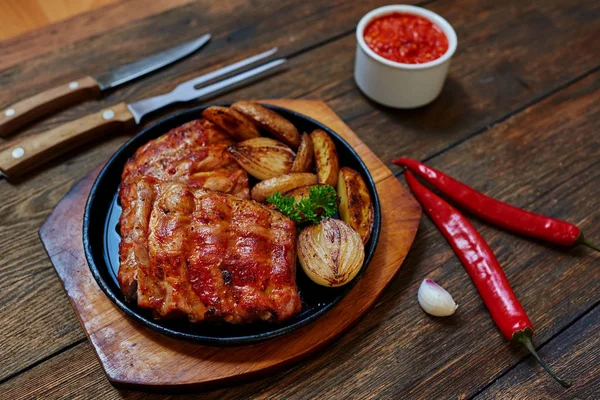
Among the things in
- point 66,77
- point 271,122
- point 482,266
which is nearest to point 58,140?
point 66,77

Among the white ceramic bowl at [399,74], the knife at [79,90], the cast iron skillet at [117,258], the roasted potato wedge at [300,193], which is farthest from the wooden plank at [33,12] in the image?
the roasted potato wedge at [300,193]

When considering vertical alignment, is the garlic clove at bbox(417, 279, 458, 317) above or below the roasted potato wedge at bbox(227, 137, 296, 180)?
below

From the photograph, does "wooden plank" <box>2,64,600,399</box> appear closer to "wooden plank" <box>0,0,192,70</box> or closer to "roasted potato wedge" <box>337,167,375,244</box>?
"roasted potato wedge" <box>337,167,375,244</box>

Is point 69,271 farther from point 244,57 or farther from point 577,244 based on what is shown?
point 577,244

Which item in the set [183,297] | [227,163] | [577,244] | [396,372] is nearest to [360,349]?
[396,372]

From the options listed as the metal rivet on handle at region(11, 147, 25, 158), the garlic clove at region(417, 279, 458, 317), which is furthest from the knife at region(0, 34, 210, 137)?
the garlic clove at region(417, 279, 458, 317)

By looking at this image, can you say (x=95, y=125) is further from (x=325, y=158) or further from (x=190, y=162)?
(x=325, y=158)
